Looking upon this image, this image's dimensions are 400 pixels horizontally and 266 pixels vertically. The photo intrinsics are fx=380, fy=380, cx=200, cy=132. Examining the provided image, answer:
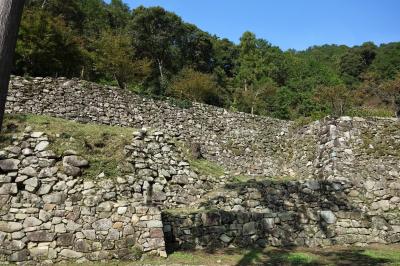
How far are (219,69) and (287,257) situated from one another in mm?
27706

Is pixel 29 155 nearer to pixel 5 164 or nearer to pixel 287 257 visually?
pixel 5 164

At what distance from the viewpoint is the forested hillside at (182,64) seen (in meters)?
18.8

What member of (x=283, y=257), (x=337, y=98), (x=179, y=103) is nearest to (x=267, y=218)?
(x=283, y=257)

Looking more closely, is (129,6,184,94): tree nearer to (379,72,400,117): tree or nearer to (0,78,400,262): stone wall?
(0,78,400,262): stone wall

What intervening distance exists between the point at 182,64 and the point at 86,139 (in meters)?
23.0

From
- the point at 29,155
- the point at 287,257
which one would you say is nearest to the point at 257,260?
the point at 287,257

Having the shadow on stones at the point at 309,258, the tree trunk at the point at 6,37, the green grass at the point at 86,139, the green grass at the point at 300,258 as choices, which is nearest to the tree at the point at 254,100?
the green grass at the point at 86,139

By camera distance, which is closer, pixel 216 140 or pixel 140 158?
pixel 140 158

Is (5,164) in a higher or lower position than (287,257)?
higher

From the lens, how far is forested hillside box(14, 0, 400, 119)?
18.8m

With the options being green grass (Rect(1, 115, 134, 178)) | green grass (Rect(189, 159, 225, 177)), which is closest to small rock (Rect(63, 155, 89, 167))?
green grass (Rect(1, 115, 134, 178))

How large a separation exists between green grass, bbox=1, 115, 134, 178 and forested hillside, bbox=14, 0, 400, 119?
22.0ft

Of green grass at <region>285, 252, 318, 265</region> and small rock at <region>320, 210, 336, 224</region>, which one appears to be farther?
small rock at <region>320, 210, 336, 224</region>

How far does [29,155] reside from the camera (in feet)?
28.6
